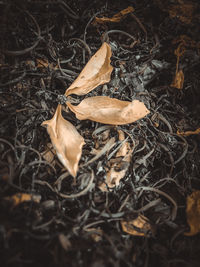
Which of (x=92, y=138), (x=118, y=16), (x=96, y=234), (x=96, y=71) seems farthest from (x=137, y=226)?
(x=118, y=16)

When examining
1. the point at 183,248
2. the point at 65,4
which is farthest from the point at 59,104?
the point at 183,248

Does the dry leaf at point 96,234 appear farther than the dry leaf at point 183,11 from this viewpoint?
No

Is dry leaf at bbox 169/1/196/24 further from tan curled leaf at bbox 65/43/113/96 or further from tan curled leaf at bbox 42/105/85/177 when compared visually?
tan curled leaf at bbox 42/105/85/177

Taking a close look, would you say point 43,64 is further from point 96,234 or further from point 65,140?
point 96,234

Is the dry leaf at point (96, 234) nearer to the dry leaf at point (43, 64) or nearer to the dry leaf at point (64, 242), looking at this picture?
the dry leaf at point (64, 242)

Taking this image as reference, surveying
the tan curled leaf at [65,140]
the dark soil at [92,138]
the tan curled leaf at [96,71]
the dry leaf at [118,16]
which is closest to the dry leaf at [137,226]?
the dark soil at [92,138]

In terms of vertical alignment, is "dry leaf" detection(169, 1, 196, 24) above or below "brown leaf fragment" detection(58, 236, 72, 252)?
above

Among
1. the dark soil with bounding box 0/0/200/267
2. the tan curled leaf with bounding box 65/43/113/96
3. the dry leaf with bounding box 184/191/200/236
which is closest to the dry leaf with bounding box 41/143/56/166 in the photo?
the dark soil with bounding box 0/0/200/267
